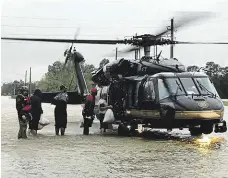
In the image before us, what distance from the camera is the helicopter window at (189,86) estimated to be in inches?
507

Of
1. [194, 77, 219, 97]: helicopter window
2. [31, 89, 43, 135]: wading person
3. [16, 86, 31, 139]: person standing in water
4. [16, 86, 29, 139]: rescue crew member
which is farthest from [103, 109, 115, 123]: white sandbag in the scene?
[194, 77, 219, 97]: helicopter window

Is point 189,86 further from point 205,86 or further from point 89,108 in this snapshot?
point 89,108

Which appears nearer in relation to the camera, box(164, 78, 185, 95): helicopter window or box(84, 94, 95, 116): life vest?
box(164, 78, 185, 95): helicopter window

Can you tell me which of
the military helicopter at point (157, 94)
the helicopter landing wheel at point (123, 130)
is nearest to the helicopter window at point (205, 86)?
the military helicopter at point (157, 94)

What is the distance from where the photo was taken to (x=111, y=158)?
901 centimetres

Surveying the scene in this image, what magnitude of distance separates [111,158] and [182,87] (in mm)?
4645

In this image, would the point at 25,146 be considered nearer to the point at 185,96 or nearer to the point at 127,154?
the point at 127,154

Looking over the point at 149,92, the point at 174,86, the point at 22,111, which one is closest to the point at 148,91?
the point at 149,92

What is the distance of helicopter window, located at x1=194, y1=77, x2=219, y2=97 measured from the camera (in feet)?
42.9

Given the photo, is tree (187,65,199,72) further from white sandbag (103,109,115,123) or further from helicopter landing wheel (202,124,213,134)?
white sandbag (103,109,115,123)

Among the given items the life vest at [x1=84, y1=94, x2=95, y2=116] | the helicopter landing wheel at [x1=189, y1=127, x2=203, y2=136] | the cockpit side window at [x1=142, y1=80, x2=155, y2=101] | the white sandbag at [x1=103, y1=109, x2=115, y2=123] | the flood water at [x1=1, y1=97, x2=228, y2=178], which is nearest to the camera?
the flood water at [x1=1, y1=97, x2=228, y2=178]

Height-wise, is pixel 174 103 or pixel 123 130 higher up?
pixel 174 103

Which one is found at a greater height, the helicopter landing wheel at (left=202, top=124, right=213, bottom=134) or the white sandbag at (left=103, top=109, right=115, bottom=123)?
the white sandbag at (left=103, top=109, right=115, bottom=123)

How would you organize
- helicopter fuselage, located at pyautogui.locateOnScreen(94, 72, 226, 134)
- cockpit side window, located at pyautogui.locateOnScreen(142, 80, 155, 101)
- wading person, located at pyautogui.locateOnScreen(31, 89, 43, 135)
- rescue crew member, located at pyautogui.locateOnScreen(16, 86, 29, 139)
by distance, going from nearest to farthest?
1. helicopter fuselage, located at pyautogui.locateOnScreen(94, 72, 226, 134)
2. rescue crew member, located at pyautogui.locateOnScreen(16, 86, 29, 139)
3. cockpit side window, located at pyautogui.locateOnScreen(142, 80, 155, 101)
4. wading person, located at pyautogui.locateOnScreen(31, 89, 43, 135)
